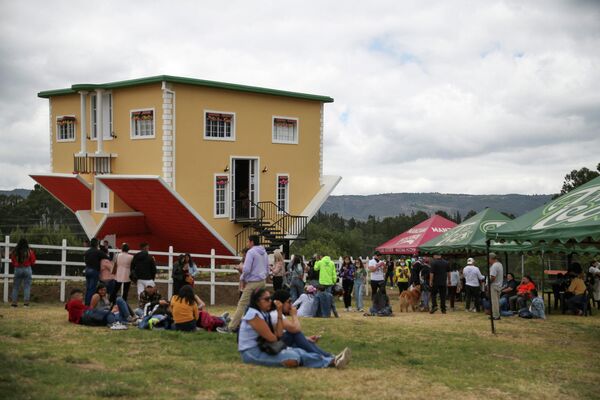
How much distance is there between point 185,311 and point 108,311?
6.46 feet

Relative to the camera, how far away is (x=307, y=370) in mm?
10445

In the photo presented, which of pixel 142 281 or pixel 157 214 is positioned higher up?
pixel 157 214

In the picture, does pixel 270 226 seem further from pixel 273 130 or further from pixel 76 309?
pixel 76 309

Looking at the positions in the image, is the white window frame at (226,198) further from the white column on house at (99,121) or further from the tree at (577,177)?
the tree at (577,177)

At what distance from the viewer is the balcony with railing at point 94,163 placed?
2709cm

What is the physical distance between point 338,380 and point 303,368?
788 mm

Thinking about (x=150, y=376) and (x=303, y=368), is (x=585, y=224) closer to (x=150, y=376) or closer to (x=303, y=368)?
(x=303, y=368)

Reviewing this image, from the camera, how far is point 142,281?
17.6 meters

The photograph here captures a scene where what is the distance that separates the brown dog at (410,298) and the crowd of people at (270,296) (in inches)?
1.4

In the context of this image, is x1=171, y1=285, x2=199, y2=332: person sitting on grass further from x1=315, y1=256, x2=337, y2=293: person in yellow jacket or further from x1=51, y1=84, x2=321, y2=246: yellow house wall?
x1=51, y1=84, x2=321, y2=246: yellow house wall

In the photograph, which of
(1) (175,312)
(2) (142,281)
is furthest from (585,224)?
(2) (142,281)

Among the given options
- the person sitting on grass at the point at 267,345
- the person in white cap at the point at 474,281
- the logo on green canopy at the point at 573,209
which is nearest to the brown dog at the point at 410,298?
the person in white cap at the point at 474,281

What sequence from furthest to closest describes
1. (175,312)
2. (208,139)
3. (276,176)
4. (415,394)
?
(276,176) < (208,139) < (175,312) < (415,394)

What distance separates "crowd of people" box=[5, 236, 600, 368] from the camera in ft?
35.3
